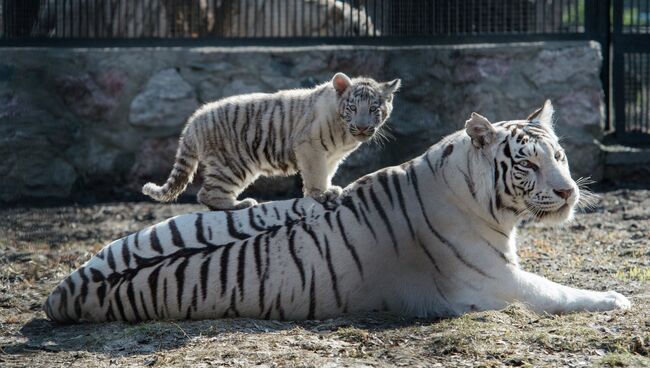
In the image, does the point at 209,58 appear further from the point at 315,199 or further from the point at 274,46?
the point at 315,199

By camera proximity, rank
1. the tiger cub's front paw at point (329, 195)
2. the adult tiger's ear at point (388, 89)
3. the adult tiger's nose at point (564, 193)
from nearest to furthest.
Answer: the adult tiger's nose at point (564, 193), the tiger cub's front paw at point (329, 195), the adult tiger's ear at point (388, 89)

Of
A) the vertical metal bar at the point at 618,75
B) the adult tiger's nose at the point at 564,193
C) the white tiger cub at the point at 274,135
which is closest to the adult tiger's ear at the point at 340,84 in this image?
the white tiger cub at the point at 274,135

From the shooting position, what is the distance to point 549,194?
17.7ft

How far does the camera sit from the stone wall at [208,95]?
34.0 feet

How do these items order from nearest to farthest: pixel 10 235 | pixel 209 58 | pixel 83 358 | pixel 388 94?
pixel 83 358, pixel 388 94, pixel 10 235, pixel 209 58

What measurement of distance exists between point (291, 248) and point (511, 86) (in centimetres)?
544

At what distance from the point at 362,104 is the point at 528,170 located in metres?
2.01

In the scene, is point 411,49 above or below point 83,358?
above

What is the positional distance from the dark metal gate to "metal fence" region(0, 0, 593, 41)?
0.45 meters

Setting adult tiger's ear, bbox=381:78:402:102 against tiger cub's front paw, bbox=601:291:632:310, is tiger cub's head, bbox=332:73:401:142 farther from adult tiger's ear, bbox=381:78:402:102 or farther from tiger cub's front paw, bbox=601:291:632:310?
tiger cub's front paw, bbox=601:291:632:310

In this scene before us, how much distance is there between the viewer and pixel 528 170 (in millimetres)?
5457

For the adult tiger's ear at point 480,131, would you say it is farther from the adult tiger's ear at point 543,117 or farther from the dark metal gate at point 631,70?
the dark metal gate at point 631,70

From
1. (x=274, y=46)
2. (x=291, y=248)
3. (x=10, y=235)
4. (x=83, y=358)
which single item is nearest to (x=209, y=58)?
(x=274, y=46)

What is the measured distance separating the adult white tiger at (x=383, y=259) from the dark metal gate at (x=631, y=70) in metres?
5.46
